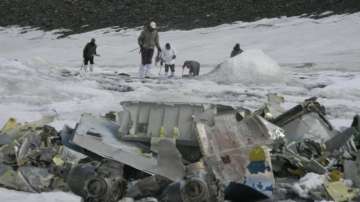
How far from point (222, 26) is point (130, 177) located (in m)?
31.1

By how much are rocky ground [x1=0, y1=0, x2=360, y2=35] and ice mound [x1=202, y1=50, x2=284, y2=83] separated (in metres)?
21.1

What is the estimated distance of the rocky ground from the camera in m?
38.8

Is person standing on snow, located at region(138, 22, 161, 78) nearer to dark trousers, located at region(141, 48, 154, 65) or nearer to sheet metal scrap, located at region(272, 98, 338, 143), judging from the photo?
dark trousers, located at region(141, 48, 154, 65)

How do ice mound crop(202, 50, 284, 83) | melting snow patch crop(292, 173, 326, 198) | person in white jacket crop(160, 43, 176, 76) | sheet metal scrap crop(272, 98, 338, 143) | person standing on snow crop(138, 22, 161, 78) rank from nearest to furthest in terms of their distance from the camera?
melting snow patch crop(292, 173, 326, 198), sheet metal scrap crop(272, 98, 338, 143), ice mound crop(202, 50, 284, 83), person standing on snow crop(138, 22, 161, 78), person in white jacket crop(160, 43, 176, 76)

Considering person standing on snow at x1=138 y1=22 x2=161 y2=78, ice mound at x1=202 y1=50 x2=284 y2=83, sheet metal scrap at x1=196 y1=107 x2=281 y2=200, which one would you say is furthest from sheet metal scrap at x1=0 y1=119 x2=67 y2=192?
person standing on snow at x1=138 y1=22 x2=161 y2=78

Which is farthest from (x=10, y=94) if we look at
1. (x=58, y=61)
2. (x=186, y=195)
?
(x=58, y=61)

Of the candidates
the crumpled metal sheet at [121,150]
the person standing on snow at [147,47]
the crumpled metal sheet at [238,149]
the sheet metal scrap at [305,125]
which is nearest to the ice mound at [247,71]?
the person standing on snow at [147,47]

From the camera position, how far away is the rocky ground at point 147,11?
38.8m

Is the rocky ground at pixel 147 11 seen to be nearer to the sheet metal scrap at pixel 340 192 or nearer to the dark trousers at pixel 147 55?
the dark trousers at pixel 147 55

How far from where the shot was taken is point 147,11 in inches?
1740

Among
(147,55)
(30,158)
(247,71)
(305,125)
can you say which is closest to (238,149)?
(305,125)

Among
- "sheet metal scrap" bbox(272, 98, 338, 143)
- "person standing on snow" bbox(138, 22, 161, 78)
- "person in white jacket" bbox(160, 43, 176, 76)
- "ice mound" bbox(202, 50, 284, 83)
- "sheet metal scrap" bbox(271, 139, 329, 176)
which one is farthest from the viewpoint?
"person in white jacket" bbox(160, 43, 176, 76)

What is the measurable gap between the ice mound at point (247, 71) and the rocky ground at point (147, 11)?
2107 cm

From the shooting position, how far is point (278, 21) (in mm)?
36344
